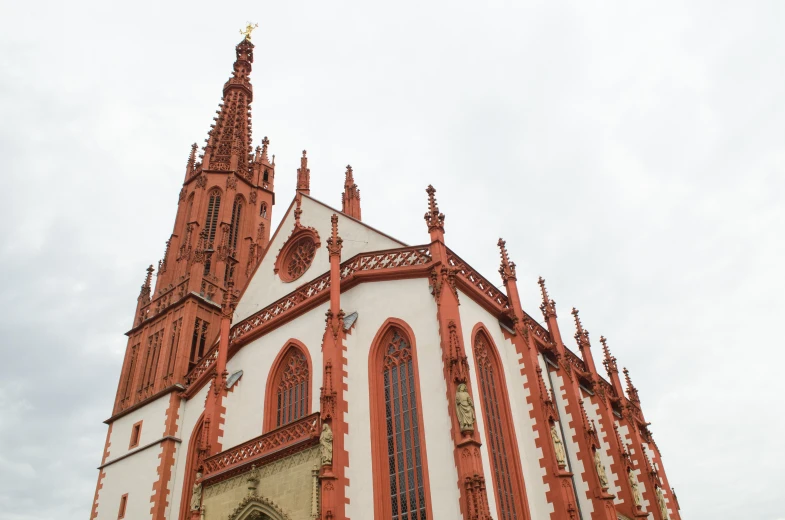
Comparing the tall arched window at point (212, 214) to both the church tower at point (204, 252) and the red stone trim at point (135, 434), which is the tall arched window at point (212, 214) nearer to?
the church tower at point (204, 252)

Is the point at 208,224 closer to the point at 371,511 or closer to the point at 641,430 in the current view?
the point at 371,511

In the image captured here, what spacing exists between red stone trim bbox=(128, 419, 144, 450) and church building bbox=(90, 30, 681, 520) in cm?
8

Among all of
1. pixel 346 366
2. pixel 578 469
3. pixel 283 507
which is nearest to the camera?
pixel 283 507

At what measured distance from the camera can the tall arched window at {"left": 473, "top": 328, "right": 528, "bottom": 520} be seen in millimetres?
14391

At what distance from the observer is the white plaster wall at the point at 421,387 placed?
13.5 metres

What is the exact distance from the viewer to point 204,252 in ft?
91.2

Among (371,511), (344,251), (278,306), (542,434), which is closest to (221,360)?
(278,306)

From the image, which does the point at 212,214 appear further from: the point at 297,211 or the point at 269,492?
the point at 269,492

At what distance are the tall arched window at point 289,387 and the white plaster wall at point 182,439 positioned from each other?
432 centimetres

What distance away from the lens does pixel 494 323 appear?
1798 centimetres

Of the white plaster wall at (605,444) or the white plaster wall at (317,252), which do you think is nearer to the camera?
the white plaster wall at (317,252)

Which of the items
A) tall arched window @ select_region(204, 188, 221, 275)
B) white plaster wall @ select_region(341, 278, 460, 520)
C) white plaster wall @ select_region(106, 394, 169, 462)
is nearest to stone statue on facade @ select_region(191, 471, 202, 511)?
white plaster wall @ select_region(341, 278, 460, 520)

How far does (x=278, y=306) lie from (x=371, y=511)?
8.28 metres

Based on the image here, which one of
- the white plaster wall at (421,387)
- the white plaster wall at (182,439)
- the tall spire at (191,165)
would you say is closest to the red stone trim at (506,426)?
the white plaster wall at (421,387)
